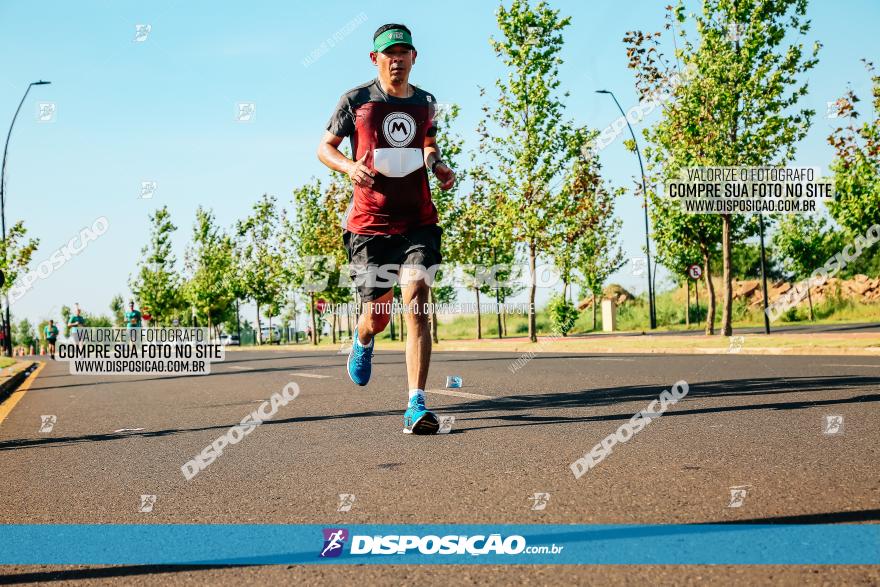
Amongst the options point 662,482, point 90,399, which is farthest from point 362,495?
point 90,399

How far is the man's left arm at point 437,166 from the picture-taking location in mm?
5555

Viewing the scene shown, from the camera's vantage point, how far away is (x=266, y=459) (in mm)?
5270

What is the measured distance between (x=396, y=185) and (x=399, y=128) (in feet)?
1.26

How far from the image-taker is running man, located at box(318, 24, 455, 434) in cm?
573

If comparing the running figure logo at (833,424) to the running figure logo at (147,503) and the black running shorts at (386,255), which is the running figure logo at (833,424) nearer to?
the black running shorts at (386,255)

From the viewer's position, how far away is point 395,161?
5793 millimetres

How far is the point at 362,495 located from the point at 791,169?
21963 mm

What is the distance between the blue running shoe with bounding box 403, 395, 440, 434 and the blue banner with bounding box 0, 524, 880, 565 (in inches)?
90.2

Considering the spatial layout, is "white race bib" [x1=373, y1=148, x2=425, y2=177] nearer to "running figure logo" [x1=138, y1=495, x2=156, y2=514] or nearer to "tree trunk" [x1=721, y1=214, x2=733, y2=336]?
"running figure logo" [x1=138, y1=495, x2=156, y2=514]

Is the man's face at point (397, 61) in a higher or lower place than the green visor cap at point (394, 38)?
lower

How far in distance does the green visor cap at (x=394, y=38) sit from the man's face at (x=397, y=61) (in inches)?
1.1

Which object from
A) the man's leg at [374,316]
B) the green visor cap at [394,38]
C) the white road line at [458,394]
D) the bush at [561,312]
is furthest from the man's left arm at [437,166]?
the bush at [561,312]

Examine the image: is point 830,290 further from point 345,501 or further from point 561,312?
point 345,501

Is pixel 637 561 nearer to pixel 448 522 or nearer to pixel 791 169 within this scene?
pixel 448 522
